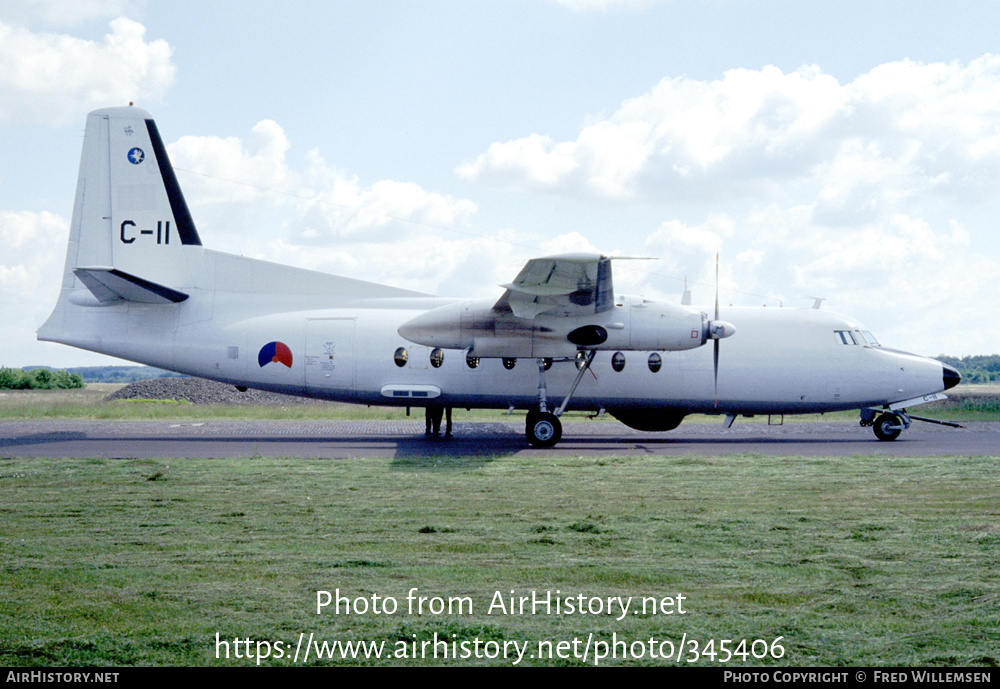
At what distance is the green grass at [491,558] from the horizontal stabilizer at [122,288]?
5987mm

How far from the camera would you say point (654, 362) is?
1952 centimetres

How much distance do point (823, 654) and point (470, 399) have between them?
15.0 m

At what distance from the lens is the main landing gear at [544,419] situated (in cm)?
1855

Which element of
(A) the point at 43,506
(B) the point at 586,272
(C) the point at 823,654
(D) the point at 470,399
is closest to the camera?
(C) the point at 823,654

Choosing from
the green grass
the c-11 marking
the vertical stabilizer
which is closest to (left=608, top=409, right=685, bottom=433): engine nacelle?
the green grass

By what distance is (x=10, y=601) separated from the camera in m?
5.82

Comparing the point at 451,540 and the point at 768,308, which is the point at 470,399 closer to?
the point at 768,308

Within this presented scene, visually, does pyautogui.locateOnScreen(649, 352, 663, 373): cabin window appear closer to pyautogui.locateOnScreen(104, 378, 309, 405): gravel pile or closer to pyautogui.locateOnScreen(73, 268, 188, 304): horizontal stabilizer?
pyautogui.locateOnScreen(73, 268, 188, 304): horizontal stabilizer

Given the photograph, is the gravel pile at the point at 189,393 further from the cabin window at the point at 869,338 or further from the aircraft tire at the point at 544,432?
the cabin window at the point at 869,338

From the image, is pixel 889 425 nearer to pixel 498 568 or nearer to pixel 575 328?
pixel 575 328

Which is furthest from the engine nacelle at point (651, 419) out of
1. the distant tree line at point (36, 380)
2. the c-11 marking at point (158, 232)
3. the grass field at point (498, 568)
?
the distant tree line at point (36, 380)
